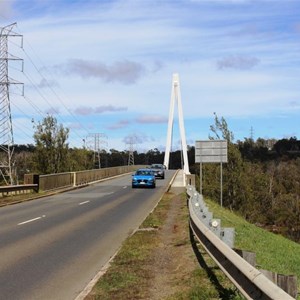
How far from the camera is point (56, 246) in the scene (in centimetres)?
1212

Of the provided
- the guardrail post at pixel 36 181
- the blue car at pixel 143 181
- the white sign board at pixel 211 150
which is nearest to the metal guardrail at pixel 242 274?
the white sign board at pixel 211 150

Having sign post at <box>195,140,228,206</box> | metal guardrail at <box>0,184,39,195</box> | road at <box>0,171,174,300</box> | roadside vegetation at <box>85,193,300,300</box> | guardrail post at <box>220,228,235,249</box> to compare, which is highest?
sign post at <box>195,140,228,206</box>

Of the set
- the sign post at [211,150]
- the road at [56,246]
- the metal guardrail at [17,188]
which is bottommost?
the road at [56,246]

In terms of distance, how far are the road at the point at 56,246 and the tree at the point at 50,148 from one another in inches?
1177

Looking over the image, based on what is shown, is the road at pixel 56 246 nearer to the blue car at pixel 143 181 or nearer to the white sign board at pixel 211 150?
the white sign board at pixel 211 150

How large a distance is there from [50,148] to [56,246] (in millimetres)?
41388

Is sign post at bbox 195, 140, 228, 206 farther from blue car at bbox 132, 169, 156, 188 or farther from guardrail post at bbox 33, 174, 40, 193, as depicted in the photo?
blue car at bbox 132, 169, 156, 188

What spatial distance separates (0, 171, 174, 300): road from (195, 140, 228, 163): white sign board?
742 centimetres

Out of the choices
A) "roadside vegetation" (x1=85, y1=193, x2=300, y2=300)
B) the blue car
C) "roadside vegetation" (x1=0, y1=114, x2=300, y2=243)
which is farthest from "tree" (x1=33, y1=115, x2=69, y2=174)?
"roadside vegetation" (x1=85, y1=193, x2=300, y2=300)

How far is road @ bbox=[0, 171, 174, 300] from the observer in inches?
320

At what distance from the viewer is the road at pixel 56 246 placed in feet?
26.7

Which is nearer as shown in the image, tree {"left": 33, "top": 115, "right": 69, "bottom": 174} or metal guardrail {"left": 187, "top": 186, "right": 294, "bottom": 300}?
metal guardrail {"left": 187, "top": 186, "right": 294, "bottom": 300}

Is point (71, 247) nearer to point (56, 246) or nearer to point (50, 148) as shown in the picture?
point (56, 246)

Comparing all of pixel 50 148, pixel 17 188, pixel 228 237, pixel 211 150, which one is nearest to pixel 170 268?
pixel 228 237
